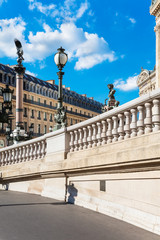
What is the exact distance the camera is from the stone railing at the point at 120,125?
6.50 meters

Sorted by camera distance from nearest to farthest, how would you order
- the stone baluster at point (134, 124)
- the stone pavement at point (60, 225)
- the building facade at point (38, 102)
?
the stone pavement at point (60, 225), the stone baluster at point (134, 124), the building facade at point (38, 102)

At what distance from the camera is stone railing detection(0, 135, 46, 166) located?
1141 centimetres

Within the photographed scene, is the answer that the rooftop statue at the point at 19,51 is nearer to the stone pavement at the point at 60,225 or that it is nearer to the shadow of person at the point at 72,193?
the shadow of person at the point at 72,193

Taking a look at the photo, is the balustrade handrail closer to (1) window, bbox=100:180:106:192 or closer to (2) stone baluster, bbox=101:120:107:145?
(2) stone baluster, bbox=101:120:107:145

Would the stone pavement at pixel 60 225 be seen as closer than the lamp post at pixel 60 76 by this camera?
Yes

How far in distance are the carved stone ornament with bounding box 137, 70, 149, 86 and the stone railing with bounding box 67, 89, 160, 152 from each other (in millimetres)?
67838

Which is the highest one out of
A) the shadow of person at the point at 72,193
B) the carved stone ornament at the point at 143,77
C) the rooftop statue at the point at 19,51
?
the carved stone ornament at the point at 143,77

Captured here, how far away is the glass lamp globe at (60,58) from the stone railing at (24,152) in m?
2.43

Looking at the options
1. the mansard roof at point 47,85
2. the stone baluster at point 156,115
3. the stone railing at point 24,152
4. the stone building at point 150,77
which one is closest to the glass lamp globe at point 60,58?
the stone railing at point 24,152

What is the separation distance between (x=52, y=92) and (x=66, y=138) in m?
77.0

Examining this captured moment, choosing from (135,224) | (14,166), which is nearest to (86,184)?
(135,224)

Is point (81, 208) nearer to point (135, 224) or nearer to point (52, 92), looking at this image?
point (135, 224)

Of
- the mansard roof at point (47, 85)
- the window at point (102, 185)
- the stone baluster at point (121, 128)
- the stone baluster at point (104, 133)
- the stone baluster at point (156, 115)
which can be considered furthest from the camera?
the mansard roof at point (47, 85)

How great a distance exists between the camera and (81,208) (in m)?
8.44
